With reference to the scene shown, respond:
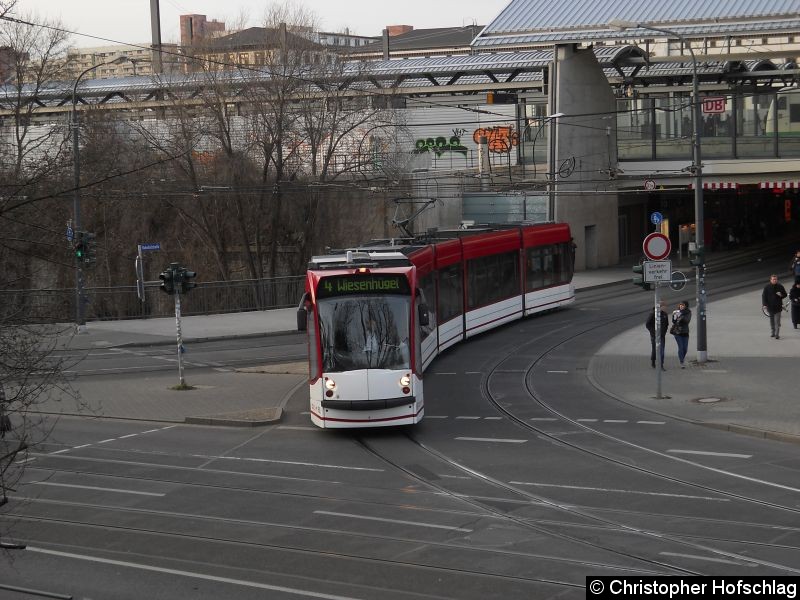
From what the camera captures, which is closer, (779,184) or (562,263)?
(562,263)

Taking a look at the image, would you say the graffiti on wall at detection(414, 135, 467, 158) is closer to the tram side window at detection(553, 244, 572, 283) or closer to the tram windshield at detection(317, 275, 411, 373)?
the tram side window at detection(553, 244, 572, 283)

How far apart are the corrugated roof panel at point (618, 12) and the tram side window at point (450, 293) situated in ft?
59.5

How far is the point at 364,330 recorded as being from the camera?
739 inches

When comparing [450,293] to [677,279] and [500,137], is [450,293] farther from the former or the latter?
[500,137]

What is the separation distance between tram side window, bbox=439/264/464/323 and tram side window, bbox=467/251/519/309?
75cm

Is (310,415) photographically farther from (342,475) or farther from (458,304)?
(458,304)

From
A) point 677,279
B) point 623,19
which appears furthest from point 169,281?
point 623,19

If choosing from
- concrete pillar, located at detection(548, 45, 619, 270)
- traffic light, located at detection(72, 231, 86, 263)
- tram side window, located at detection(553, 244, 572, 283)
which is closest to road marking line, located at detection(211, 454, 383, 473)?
traffic light, located at detection(72, 231, 86, 263)

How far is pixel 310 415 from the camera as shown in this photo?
20688mm

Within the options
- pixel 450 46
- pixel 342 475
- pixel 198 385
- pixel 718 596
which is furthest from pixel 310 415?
pixel 450 46

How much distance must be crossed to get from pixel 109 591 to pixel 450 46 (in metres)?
139

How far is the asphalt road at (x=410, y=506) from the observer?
1116 cm

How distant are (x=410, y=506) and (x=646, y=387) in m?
10.5

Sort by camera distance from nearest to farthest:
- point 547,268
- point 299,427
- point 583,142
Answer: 1. point 299,427
2. point 547,268
3. point 583,142
